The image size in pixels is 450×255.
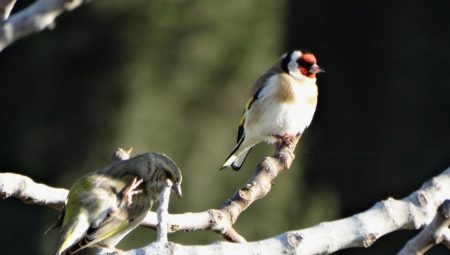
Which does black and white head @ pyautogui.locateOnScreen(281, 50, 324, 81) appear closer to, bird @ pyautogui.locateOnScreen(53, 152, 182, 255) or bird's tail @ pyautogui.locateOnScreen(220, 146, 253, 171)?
bird's tail @ pyautogui.locateOnScreen(220, 146, 253, 171)

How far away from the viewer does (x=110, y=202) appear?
3.08 m

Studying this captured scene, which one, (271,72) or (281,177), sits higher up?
(271,72)

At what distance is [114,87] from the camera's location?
20.3ft

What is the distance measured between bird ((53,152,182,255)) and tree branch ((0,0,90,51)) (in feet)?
3.74

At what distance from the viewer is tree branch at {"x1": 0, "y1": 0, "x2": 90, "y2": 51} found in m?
1.87

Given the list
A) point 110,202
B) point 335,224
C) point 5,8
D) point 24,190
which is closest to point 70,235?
point 110,202

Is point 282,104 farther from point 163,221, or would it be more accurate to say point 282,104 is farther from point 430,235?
point 430,235

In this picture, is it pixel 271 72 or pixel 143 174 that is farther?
pixel 271 72

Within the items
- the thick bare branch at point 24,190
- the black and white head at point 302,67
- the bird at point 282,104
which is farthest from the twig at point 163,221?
the black and white head at point 302,67

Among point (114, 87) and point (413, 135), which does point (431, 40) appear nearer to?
point (413, 135)

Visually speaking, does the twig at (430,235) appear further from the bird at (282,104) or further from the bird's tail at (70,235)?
the bird at (282,104)

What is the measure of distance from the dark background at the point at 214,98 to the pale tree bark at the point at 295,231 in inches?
120

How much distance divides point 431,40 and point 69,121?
2105 millimetres

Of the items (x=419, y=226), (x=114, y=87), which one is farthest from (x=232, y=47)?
(x=419, y=226)
